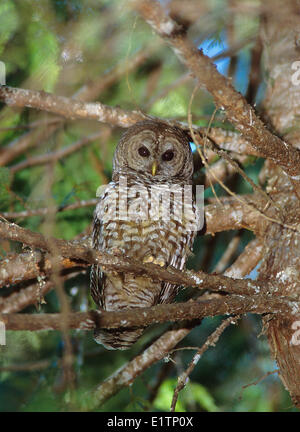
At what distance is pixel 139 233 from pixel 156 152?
78 cm

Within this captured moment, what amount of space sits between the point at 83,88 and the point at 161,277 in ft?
7.43

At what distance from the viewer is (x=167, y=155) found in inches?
136

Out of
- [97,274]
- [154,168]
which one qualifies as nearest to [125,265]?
[97,274]

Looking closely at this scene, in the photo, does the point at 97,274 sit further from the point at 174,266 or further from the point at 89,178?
the point at 89,178

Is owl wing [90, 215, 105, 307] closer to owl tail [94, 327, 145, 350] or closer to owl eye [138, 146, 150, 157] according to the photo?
owl tail [94, 327, 145, 350]

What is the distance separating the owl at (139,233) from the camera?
2943mm

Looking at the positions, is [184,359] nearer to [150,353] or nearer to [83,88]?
[150,353]

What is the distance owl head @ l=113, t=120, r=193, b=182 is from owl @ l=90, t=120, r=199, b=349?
11mm

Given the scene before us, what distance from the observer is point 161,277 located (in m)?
2.12

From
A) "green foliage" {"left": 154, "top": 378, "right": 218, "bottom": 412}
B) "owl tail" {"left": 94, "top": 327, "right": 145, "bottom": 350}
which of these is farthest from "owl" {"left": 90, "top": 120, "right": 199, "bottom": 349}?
"green foliage" {"left": 154, "top": 378, "right": 218, "bottom": 412}

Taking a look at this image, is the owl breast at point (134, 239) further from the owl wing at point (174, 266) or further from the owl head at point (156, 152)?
the owl head at point (156, 152)

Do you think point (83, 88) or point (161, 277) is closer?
point (161, 277)
